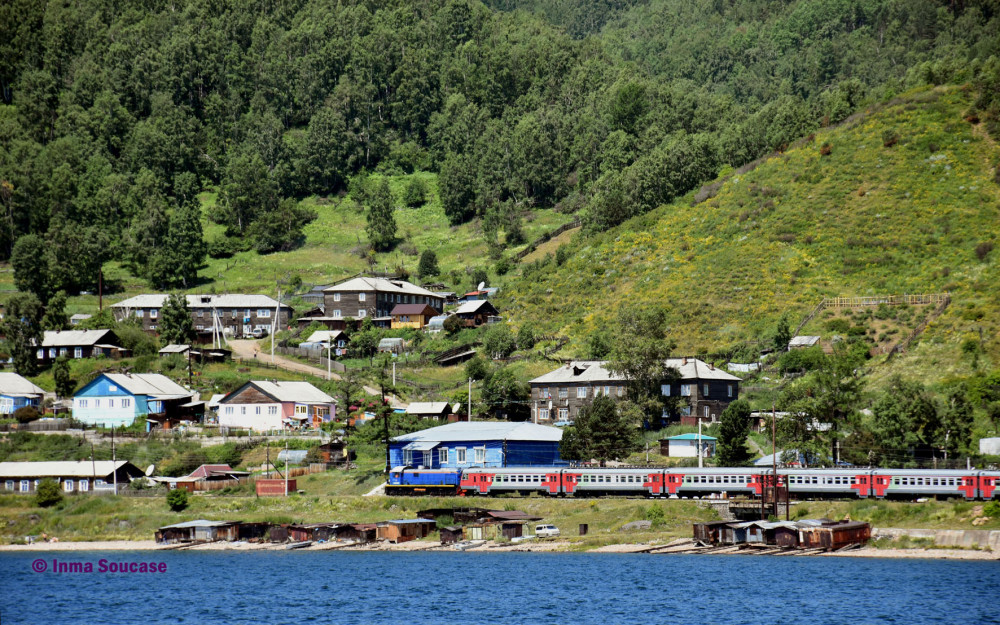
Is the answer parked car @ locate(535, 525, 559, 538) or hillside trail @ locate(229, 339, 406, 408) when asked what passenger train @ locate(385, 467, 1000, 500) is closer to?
parked car @ locate(535, 525, 559, 538)

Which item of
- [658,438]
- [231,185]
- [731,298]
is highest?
[231,185]

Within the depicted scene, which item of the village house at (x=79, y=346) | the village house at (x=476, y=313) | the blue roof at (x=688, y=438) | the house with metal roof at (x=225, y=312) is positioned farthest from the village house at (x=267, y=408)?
the house with metal roof at (x=225, y=312)

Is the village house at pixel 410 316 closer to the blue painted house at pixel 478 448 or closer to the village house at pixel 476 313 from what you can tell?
the village house at pixel 476 313

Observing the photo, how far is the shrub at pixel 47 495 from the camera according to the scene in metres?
80.2

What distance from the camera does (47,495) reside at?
80.4 meters

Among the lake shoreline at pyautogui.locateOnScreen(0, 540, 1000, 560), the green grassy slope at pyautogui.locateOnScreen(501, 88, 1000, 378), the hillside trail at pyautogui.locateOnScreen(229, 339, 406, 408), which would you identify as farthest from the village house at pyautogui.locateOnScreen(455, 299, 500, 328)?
the lake shoreline at pyautogui.locateOnScreen(0, 540, 1000, 560)

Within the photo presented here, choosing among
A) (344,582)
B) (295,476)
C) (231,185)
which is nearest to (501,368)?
(295,476)

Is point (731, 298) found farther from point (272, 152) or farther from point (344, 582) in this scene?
point (272, 152)

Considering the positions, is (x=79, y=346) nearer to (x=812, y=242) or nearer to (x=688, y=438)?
(x=688, y=438)

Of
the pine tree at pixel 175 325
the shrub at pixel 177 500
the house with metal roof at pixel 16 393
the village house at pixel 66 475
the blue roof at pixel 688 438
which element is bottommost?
the shrub at pixel 177 500

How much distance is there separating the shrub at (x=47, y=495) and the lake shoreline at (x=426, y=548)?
536 cm

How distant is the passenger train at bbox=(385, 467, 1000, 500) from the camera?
2771 inches

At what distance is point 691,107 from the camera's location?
177 metres

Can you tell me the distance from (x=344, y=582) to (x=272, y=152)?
439 ft
